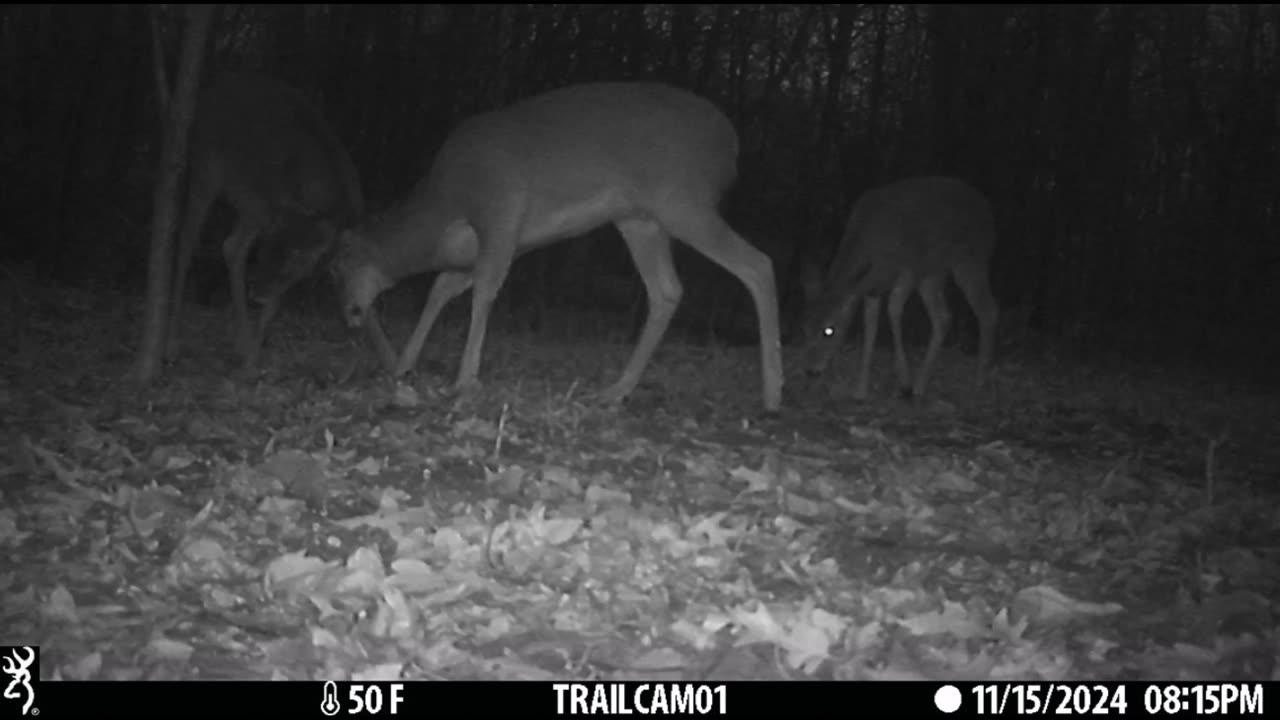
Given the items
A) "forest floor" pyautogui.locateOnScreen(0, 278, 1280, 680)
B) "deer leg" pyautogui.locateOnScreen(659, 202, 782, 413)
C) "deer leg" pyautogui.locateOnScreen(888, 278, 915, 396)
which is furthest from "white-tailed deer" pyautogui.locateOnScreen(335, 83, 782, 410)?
"deer leg" pyautogui.locateOnScreen(888, 278, 915, 396)

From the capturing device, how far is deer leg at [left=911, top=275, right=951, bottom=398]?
34.0 feet

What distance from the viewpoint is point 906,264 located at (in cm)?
1052

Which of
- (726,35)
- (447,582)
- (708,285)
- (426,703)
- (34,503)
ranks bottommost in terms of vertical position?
(426,703)

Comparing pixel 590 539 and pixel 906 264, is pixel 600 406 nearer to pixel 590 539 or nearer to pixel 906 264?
pixel 590 539

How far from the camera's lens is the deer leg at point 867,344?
9.91 metres

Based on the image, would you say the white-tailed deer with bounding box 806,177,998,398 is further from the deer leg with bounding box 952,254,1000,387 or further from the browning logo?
the browning logo

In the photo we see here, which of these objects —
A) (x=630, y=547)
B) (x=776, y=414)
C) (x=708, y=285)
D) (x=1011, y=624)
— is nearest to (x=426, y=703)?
(x=630, y=547)

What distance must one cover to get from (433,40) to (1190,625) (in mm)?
14101

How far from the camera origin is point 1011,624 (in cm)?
354

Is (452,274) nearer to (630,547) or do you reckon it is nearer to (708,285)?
(630,547)

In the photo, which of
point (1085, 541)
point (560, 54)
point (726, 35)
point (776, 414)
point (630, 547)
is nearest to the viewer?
point (630, 547)

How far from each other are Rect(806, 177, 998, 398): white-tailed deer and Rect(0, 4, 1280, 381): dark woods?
164 inches
